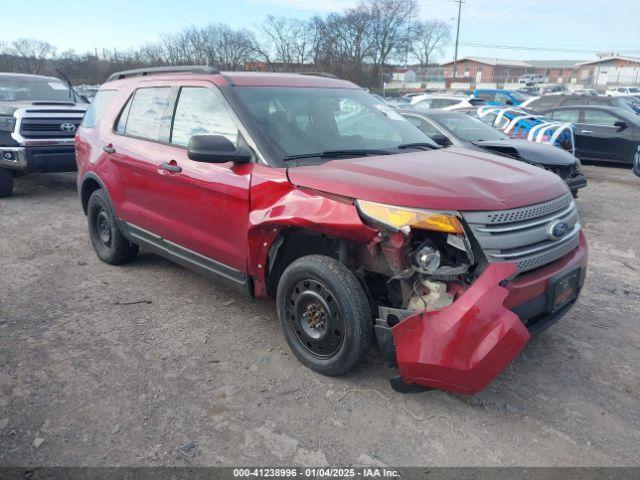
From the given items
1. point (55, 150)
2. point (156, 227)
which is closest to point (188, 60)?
point (55, 150)

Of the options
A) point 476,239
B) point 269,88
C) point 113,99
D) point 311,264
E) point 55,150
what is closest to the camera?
point 476,239

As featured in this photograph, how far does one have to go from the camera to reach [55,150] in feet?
25.9

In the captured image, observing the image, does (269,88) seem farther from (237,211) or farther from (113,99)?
(113,99)

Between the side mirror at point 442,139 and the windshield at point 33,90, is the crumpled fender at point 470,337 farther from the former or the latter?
the windshield at point 33,90

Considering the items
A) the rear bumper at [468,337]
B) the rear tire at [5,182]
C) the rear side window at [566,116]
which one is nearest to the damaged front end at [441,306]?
the rear bumper at [468,337]

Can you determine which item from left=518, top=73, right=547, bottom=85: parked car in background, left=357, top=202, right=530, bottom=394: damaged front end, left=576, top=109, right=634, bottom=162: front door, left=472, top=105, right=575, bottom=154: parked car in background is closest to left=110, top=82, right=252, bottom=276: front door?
left=357, top=202, right=530, bottom=394: damaged front end

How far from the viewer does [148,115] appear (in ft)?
14.0

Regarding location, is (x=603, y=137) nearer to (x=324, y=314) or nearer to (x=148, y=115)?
(x=148, y=115)

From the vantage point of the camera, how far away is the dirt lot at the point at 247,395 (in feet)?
8.28

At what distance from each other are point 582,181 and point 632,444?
5.41 m

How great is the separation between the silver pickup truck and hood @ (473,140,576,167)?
6.44m

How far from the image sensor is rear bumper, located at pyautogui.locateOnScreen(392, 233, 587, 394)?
7.98ft

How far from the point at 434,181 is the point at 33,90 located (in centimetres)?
901

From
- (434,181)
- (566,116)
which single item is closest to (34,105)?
(434,181)
